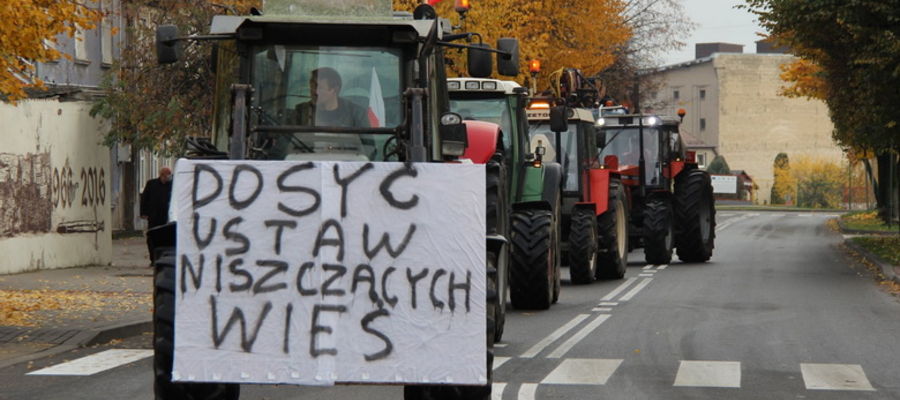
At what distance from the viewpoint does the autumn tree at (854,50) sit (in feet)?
85.1

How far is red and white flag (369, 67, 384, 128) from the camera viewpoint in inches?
382

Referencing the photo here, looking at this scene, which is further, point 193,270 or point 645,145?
point 645,145

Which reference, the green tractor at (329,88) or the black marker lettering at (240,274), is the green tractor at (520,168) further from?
the black marker lettering at (240,274)

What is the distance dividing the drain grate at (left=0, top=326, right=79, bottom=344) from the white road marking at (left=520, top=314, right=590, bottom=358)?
3989mm

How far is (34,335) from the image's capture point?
1409 centimetres

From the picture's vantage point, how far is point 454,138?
33.7 feet

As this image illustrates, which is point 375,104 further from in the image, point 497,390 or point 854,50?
point 854,50

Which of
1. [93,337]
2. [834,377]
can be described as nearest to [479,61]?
[834,377]

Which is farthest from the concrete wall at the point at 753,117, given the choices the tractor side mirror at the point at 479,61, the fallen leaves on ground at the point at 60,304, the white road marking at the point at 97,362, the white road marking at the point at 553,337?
the tractor side mirror at the point at 479,61

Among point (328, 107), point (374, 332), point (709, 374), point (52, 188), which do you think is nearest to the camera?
point (374, 332)

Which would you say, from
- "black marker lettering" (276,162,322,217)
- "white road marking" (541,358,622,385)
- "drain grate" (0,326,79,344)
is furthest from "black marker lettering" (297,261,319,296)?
"drain grate" (0,326,79,344)

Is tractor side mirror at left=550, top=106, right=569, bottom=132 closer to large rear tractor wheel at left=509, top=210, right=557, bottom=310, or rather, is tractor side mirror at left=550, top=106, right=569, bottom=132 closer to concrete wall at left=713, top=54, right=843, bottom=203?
large rear tractor wheel at left=509, top=210, right=557, bottom=310

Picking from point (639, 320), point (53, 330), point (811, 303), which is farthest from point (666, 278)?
point (53, 330)

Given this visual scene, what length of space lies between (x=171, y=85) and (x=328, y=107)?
18.7m
